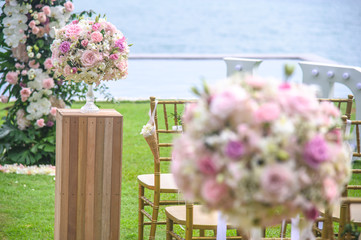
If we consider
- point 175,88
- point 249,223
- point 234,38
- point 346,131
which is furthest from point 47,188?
point 234,38

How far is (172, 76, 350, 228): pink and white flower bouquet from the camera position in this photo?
4.03 ft

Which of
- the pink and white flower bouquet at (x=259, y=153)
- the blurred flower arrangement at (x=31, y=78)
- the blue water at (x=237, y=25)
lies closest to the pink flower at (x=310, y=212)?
the pink and white flower bouquet at (x=259, y=153)

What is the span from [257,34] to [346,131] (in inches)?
1070

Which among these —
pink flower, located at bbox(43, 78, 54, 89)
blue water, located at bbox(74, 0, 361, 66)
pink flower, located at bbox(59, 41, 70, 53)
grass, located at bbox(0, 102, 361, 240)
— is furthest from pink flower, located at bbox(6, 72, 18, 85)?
blue water, located at bbox(74, 0, 361, 66)

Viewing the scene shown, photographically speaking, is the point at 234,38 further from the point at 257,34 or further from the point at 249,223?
the point at 249,223

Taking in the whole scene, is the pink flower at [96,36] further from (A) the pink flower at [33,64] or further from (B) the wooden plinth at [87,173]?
(A) the pink flower at [33,64]

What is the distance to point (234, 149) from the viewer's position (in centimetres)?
124

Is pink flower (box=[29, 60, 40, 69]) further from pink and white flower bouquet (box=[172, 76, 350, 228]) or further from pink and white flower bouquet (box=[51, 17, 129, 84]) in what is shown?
pink and white flower bouquet (box=[172, 76, 350, 228])

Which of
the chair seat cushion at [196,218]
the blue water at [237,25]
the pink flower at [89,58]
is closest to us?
the chair seat cushion at [196,218]

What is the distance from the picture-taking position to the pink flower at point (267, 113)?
4.06 feet

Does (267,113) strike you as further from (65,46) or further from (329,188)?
(65,46)

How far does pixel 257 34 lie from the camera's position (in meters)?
29.0

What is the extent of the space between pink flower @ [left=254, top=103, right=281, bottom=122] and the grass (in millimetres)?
2574

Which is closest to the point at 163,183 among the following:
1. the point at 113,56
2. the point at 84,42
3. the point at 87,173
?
the point at 87,173
